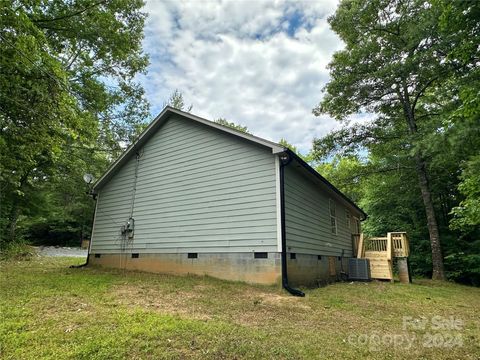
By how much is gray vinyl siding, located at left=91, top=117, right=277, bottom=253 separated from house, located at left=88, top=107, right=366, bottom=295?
33 mm

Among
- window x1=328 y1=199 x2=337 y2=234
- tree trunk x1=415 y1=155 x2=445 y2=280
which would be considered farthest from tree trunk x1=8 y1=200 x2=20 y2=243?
tree trunk x1=415 y1=155 x2=445 y2=280

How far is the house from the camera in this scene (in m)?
8.41

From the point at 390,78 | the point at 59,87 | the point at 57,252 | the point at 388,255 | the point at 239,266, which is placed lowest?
the point at 239,266

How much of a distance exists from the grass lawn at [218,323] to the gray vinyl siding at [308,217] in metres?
1.90

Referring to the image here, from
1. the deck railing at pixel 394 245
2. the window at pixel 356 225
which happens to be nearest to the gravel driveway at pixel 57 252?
the deck railing at pixel 394 245

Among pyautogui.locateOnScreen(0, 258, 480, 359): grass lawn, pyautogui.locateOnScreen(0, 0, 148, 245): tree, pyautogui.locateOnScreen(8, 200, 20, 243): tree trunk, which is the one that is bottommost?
pyautogui.locateOnScreen(0, 258, 480, 359): grass lawn

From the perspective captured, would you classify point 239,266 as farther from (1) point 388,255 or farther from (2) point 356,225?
(2) point 356,225

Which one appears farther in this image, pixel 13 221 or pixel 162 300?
pixel 13 221

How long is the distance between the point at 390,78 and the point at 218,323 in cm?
1326

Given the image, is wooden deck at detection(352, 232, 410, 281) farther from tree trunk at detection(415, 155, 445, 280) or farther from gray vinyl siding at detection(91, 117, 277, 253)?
gray vinyl siding at detection(91, 117, 277, 253)

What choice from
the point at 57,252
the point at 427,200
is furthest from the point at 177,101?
the point at 427,200

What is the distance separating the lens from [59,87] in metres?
7.32

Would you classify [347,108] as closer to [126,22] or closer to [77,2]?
[126,22]

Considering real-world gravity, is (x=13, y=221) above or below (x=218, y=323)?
above
